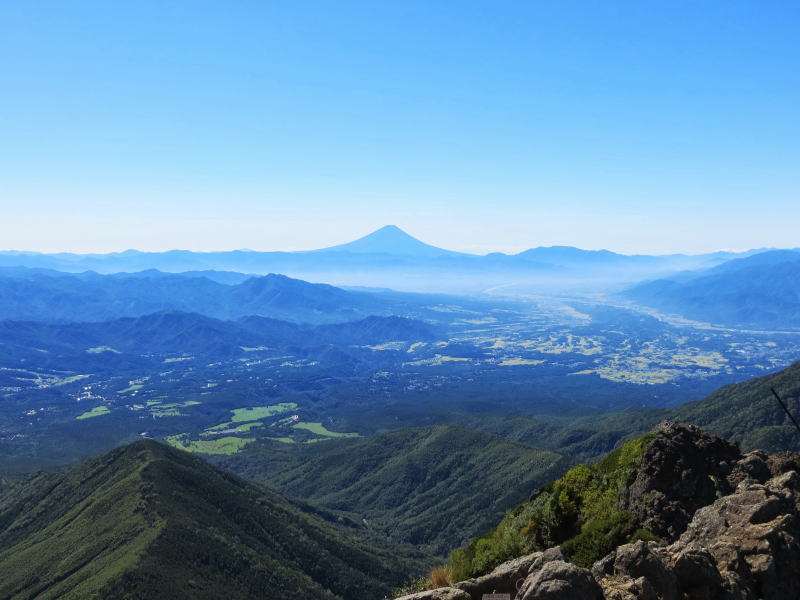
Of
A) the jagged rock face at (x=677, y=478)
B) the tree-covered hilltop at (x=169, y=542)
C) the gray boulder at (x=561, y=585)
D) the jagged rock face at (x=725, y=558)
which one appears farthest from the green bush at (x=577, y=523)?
the tree-covered hilltop at (x=169, y=542)

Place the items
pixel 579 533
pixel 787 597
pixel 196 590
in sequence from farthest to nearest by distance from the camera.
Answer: pixel 196 590
pixel 579 533
pixel 787 597

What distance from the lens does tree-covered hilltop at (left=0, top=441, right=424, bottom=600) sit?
11756 centimetres

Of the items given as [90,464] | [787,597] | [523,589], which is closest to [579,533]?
[787,597]

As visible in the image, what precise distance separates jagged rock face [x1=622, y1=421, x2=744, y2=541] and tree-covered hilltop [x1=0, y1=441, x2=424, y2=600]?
352 feet

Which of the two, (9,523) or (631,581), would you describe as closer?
(631,581)

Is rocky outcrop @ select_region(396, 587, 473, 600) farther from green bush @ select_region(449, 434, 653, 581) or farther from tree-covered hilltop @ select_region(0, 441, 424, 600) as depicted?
tree-covered hilltop @ select_region(0, 441, 424, 600)

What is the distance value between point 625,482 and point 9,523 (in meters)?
217

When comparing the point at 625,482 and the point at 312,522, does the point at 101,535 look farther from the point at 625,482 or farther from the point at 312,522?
the point at 625,482

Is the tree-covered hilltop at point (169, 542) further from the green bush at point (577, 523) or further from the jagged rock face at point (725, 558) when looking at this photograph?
the jagged rock face at point (725, 558)

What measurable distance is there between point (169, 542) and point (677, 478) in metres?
126

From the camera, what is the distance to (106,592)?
4126 inches

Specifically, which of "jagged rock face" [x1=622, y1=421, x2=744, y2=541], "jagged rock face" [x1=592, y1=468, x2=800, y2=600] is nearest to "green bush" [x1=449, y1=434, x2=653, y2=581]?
"jagged rock face" [x1=622, y1=421, x2=744, y2=541]

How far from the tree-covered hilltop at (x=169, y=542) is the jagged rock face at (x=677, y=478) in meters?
107

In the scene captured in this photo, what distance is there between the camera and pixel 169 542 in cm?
12675
